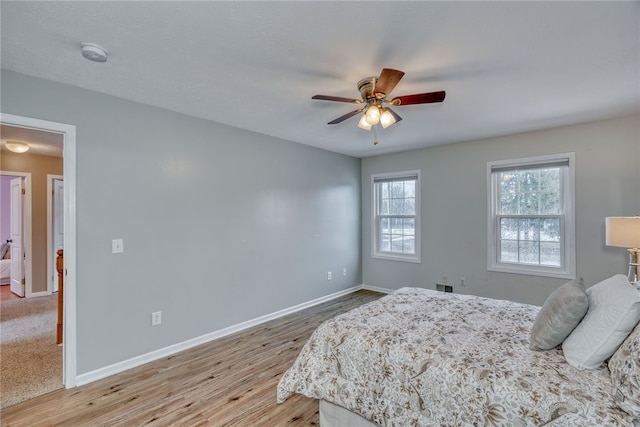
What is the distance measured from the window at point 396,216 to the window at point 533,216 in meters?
1.09

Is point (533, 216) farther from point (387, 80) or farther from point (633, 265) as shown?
point (387, 80)

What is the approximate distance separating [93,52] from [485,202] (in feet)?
14.7

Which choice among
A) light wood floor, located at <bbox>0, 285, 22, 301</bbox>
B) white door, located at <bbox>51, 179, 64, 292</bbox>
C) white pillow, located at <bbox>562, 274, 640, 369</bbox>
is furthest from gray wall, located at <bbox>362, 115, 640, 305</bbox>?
light wood floor, located at <bbox>0, 285, 22, 301</bbox>

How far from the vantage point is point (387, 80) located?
1912 millimetres

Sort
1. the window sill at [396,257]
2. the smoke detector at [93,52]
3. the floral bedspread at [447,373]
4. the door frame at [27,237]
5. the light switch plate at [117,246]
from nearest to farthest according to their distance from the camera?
1. the floral bedspread at [447,373]
2. the smoke detector at [93,52]
3. the light switch plate at [117,246]
4. the window sill at [396,257]
5. the door frame at [27,237]

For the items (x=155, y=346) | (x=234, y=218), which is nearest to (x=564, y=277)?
(x=234, y=218)

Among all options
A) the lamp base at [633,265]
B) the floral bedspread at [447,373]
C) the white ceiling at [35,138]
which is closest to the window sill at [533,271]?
the lamp base at [633,265]

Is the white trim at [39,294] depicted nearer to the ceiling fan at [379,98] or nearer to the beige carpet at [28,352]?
the beige carpet at [28,352]

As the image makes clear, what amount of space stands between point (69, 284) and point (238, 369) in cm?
158

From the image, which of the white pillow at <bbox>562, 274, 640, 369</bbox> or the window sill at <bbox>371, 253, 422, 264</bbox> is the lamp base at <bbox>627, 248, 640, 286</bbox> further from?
the window sill at <bbox>371, 253, 422, 264</bbox>

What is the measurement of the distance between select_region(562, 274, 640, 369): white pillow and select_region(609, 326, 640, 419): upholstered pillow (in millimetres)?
47

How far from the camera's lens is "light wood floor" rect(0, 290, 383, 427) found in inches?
81.7

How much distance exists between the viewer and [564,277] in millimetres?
3629

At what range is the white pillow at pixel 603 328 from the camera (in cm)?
140
